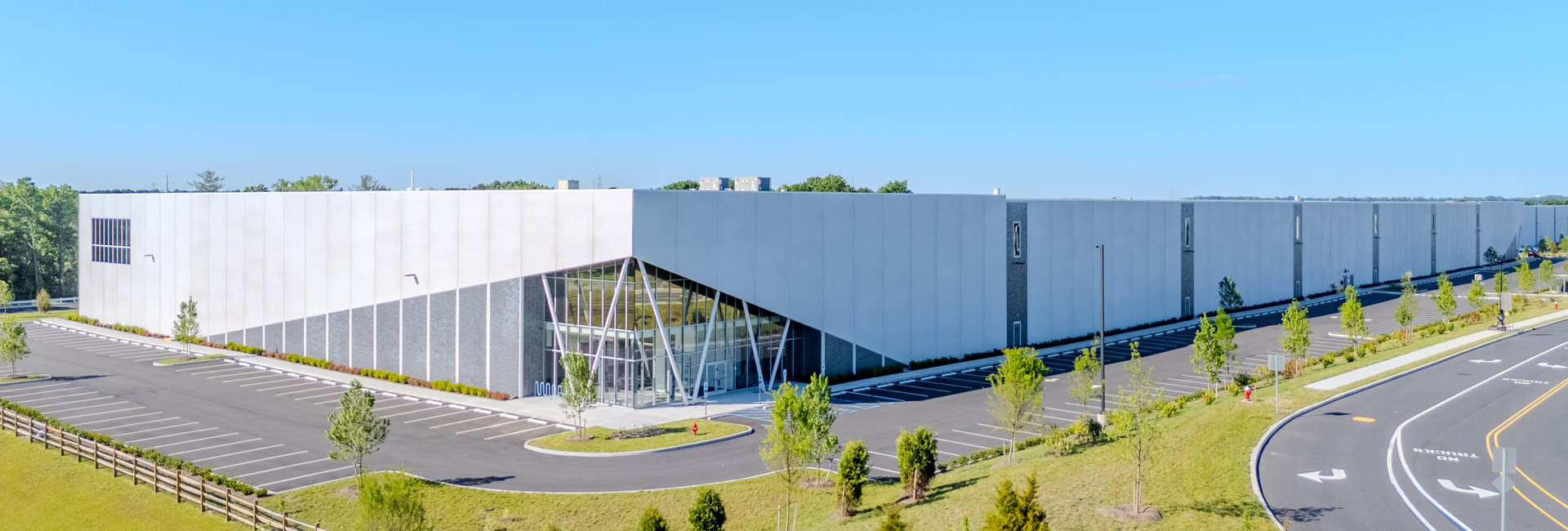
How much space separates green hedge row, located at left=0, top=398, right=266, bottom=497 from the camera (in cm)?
2748

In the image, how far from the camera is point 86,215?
69.6 meters

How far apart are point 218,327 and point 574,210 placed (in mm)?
30319

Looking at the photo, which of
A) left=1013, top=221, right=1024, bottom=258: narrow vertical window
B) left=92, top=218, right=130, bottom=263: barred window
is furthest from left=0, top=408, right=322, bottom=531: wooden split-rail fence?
left=1013, top=221, right=1024, bottom=258: narrow vertical window

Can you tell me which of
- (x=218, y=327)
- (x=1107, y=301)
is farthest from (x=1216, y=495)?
(x=218, y=327)

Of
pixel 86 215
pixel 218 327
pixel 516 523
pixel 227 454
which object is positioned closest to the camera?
pixel 516 523

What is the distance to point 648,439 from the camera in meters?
34.1

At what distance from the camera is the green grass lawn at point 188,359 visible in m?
51.6

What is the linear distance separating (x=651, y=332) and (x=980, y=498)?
19463 millimetres

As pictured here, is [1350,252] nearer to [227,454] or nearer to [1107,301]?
[1107,301]

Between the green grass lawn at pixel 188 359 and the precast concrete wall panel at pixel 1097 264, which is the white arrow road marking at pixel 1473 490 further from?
the green grass lawn at pixel 188 359

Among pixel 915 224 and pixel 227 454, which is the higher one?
pixel 915 224

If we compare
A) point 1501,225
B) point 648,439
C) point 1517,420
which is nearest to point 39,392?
point 648,439

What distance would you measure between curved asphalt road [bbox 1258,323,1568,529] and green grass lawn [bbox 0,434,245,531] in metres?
25.0

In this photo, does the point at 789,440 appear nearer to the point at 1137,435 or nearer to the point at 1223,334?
the point at 1137,435
